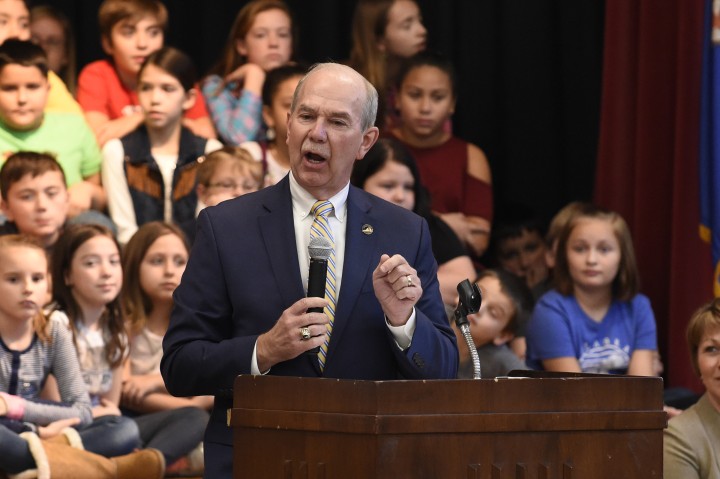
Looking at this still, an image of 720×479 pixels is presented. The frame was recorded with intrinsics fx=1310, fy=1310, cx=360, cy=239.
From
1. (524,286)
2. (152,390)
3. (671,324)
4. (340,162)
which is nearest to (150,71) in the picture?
(152,390)

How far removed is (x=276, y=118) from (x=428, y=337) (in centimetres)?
296

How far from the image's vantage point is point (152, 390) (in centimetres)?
477

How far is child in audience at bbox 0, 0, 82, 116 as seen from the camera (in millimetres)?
5465

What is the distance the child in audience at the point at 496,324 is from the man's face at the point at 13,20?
7.36 feet

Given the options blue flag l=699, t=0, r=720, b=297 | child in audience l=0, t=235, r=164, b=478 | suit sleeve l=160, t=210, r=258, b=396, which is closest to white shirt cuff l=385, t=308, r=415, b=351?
suit sleeve l=160, t=210, r=258, b=396

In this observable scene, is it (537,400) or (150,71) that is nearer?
(537,400)

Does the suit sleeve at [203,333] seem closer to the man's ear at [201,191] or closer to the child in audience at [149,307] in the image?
the child in audience at [149,307]

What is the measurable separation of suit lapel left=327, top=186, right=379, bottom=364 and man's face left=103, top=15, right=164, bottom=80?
3178 millimetres

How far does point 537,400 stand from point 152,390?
8.93ft

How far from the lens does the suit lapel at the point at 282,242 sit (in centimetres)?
261

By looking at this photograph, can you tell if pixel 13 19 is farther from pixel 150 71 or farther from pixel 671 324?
pixel 671 324

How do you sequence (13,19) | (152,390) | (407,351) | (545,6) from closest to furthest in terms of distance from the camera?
(407,351), (152,390), (13,19), (545,6)

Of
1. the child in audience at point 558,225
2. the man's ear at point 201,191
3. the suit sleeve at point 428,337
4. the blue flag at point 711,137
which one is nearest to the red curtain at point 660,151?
the blue flag at point 711,137

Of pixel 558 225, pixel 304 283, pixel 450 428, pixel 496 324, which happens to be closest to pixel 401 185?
pixel 496 324
